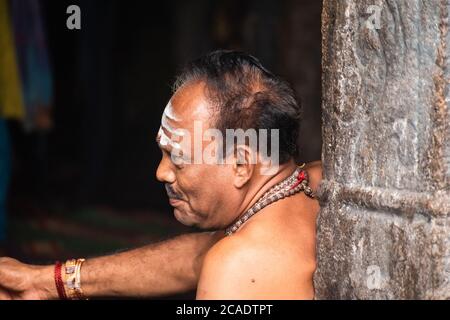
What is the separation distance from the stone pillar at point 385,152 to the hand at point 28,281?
1119mm

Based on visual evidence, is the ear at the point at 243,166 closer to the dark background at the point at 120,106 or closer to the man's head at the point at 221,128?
the man's head at the point at 221,128

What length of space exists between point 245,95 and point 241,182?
0.88 ft

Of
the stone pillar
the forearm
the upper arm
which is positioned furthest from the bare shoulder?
the forearm

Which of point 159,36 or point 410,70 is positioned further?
point 159,36

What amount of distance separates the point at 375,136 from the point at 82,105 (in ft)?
17.2

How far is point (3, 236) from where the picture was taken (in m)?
6.62

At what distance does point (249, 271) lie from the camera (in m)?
2.62

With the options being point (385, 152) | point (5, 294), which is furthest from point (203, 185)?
point (5, 294)

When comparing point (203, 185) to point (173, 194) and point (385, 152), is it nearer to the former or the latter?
point (173, 194)

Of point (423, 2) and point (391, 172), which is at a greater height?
point (423, 2)

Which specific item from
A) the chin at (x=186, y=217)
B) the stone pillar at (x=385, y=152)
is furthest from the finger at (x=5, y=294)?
the stone pillar at (x=385, y=152)

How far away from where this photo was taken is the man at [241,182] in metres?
2.65
